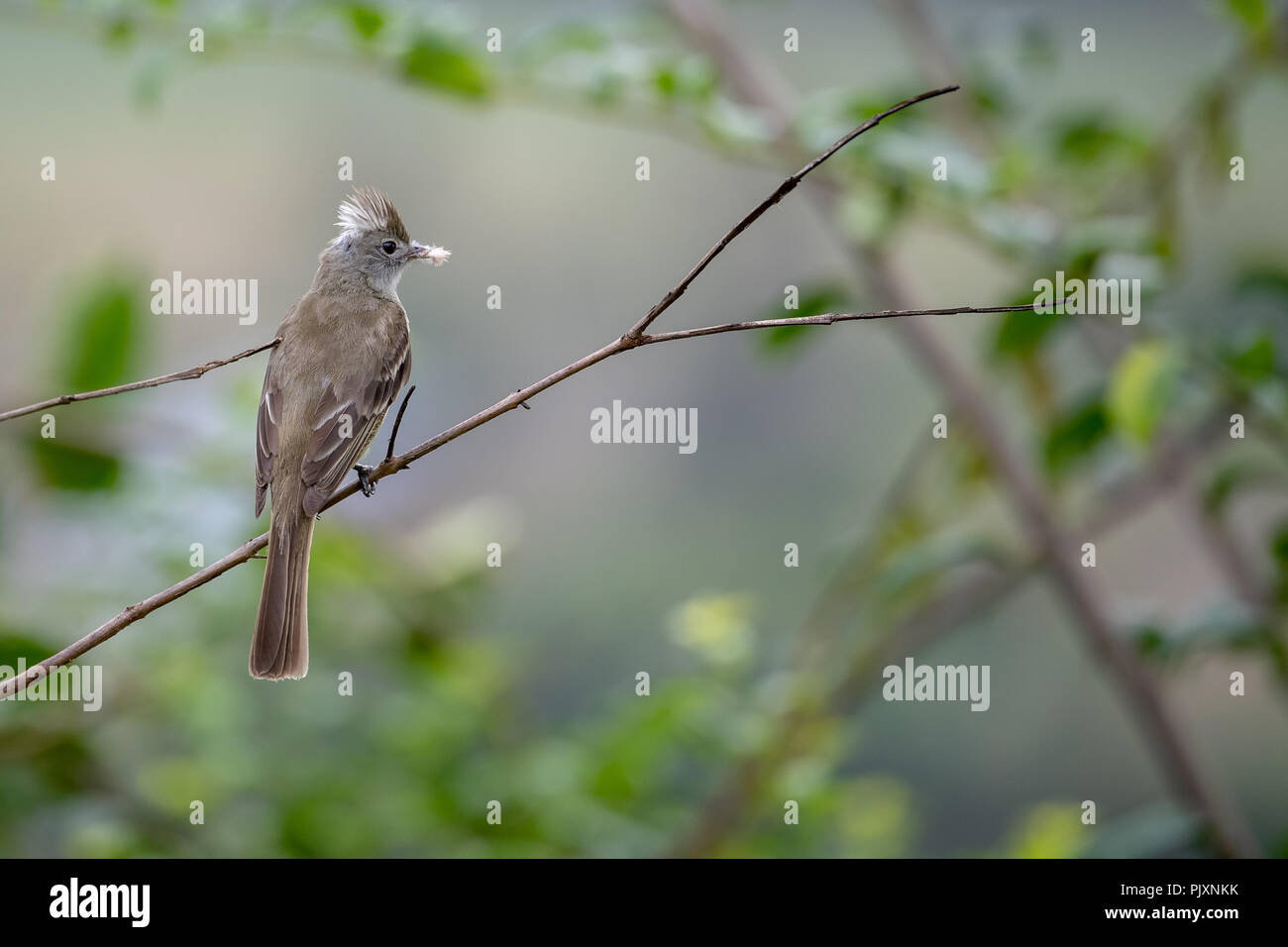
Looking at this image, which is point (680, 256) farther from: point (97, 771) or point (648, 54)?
point (97, 771)

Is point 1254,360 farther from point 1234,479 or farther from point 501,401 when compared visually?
point 501,401

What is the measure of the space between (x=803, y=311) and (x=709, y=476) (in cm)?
170

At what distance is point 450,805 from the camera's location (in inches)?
100

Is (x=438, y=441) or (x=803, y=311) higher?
(x=803, y=311)

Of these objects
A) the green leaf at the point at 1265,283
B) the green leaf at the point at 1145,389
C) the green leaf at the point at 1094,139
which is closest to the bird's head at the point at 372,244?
the green leaf at the point at 1145,389

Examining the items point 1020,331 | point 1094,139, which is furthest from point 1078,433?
point 1094,139

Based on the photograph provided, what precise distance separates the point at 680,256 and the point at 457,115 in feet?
2.50

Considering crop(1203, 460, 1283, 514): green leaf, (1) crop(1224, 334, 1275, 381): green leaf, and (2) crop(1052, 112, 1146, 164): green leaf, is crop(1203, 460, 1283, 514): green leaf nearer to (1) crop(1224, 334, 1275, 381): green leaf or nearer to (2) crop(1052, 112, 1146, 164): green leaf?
(1) crop(1224, 334, 1275, 381): green leaf

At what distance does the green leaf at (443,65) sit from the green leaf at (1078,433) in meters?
1.07

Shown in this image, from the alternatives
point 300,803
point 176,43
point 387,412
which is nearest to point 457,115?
point 176,43

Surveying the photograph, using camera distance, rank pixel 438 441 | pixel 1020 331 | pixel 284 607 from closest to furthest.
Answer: pixel 438 441, pixel 284 607, pixel 1020 331

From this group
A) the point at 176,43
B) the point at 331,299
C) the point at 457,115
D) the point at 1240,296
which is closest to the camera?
the point at 331,299

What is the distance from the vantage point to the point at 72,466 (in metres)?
2.26

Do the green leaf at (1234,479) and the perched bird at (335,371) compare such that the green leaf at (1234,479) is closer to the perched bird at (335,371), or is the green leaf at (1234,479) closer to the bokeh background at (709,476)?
the bokeh background at (709,476)
